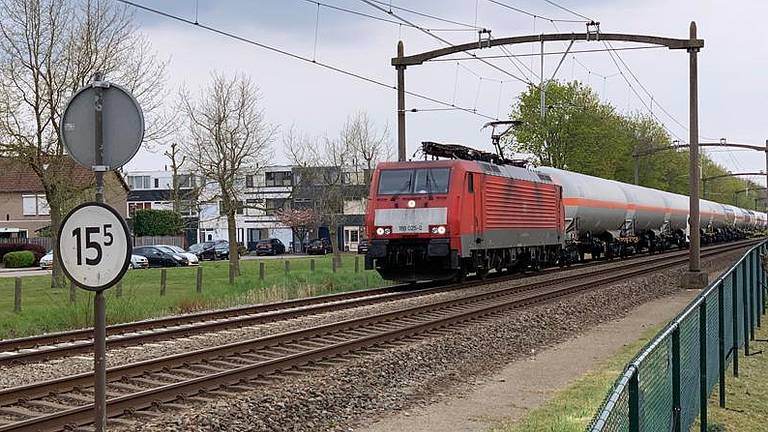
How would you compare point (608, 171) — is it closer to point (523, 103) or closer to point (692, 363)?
point (523, 103)

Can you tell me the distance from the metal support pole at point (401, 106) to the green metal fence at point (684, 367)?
13818 millimetres

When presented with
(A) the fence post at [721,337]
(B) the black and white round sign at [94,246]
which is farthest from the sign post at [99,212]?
(A) the fence post at [721,337]

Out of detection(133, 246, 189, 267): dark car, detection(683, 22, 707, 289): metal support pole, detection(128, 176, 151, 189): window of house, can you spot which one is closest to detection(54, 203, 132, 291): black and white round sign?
detection(683, 22, 707, 289): metal support pole

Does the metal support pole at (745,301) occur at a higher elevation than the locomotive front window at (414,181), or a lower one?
lower

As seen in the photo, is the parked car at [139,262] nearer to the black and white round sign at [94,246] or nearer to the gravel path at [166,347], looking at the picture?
the gravel path at [166,347]

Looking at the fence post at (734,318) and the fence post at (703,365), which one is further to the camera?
the fence post at (734,318)

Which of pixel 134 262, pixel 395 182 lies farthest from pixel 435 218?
pixel 134 262

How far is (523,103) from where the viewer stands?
61.3 m

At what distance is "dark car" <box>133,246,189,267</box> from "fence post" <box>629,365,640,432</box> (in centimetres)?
4835

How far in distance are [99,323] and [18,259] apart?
153 ft

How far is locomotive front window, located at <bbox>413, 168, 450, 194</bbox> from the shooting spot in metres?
23.4

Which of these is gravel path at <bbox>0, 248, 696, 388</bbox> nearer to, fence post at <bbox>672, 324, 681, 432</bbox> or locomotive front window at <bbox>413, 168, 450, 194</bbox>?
locomotive front window at <bbox>413, 168, 450, 194</bbox>

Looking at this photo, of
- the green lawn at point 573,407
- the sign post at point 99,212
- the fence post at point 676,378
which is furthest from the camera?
the green lawn at point 573,407

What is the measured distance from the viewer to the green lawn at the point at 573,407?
9.07 metres
